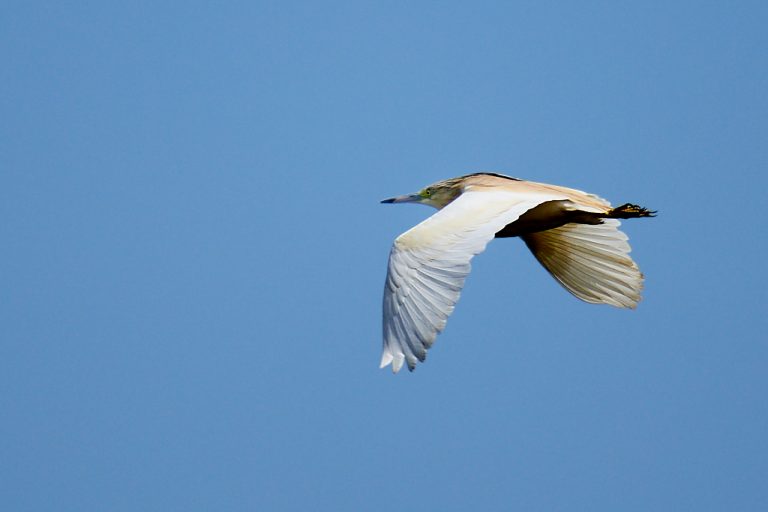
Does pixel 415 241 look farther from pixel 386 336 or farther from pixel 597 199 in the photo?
pixel 597 199

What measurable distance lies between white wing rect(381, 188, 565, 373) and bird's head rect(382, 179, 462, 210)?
234 centimetres

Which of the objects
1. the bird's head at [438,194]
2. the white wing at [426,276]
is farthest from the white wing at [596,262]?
the white wing at [426,276]

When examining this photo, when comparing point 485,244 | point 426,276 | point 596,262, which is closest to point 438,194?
point 596,262

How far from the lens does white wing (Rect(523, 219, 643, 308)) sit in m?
12.3

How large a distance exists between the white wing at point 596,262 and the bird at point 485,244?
0.01m

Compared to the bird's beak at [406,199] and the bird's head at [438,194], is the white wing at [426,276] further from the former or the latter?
the bird's beak at [406,199]

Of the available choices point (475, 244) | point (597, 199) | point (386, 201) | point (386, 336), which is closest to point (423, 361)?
Result: point (386, 336)

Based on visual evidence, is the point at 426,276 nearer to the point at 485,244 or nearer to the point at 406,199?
the point at 485,244

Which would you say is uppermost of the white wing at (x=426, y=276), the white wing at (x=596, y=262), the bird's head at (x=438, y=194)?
the bird's head at (x=438, y=194)

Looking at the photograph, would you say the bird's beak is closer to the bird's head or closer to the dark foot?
the bird's head

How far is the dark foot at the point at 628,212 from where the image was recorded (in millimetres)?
11578

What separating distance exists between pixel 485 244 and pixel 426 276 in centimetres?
56

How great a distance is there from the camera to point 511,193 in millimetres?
10977

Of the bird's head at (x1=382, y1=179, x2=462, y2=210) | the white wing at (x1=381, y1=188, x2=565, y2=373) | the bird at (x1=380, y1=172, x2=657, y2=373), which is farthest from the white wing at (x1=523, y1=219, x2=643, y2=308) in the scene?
the white wing at (x1=381, y1=188, x2=565, y2=373)
